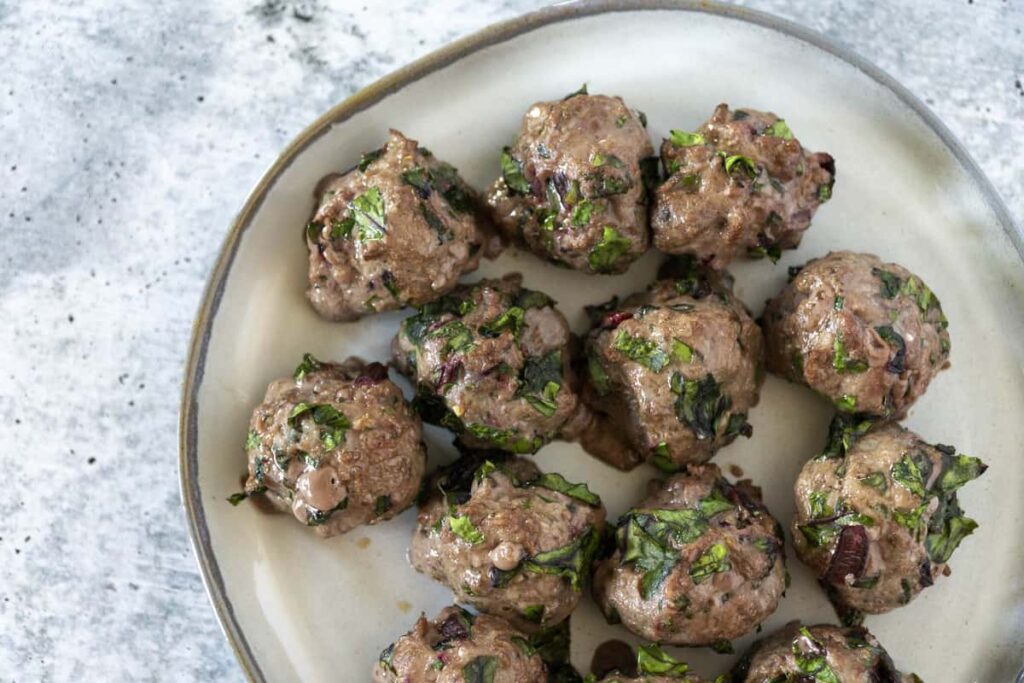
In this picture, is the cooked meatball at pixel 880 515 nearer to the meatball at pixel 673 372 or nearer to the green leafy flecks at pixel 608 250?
the meatball at pixel 673 372

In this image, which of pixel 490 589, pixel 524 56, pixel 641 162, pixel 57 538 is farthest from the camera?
pixel 57 538

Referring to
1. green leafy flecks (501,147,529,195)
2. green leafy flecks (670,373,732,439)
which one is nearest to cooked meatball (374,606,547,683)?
green leafy flecks (670,373,732,439)

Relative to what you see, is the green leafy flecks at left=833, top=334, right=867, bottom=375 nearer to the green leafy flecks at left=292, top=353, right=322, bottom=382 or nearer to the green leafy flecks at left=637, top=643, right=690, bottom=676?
the green leafy flecks at left=637, top=643, right=690, bottom=676

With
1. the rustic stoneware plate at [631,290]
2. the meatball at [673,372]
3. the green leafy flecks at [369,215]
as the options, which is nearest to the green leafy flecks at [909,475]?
the rustic stoneware plate at [631,290]

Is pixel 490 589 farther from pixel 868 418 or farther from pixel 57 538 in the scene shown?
pixel 57 538

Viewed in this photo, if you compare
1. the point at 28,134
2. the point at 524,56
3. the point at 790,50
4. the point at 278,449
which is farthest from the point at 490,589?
the point at 28,134

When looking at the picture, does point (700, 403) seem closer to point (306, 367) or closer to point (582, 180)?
point (582, 180)
